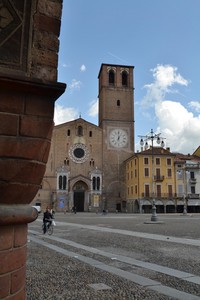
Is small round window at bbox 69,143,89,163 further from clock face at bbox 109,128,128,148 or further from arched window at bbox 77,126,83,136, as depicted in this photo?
clock face at bbox 109,128,128,148

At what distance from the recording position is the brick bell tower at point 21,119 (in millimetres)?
1571

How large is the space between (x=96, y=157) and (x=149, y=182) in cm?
1063

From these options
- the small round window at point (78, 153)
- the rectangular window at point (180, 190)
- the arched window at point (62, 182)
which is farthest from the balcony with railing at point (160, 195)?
the arched window at point (62, 182)

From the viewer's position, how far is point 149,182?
2259 inches

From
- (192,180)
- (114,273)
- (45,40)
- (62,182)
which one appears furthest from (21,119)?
(192,180)

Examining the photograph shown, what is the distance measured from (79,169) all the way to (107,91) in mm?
16061

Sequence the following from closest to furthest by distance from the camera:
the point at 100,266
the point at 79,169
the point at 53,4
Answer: the point at 53,4 → the point at 100,266 → the point at 79,169

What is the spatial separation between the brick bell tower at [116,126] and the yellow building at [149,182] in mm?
1992

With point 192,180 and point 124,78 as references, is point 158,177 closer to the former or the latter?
point 192,180

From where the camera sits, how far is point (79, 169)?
5962 cm

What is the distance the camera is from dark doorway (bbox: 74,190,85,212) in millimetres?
58750

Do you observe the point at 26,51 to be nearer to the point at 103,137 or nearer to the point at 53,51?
the point at 53,51

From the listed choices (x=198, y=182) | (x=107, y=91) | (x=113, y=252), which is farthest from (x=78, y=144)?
(x=113, y=252)

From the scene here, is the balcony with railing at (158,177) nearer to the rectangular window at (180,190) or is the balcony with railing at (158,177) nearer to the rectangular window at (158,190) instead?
the rectangular window at (158,190)
